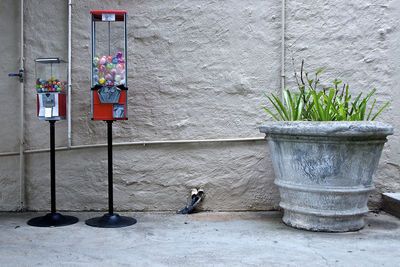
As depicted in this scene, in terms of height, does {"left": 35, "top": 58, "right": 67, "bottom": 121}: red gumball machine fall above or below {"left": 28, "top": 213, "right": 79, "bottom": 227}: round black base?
above

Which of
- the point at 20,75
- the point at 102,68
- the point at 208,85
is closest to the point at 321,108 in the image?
the point at 208,85

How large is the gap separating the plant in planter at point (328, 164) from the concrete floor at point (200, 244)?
0.14 m

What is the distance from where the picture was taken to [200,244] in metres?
2.80

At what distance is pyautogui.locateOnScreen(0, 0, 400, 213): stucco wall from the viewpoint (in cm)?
378

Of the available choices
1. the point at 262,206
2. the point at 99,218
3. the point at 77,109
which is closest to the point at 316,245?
the point at 262,206

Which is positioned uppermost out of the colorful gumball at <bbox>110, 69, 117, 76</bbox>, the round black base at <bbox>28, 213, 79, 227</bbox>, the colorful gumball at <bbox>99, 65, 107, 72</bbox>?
the colorful gumball at <bbox>99, 65, 107, 72</bbox>

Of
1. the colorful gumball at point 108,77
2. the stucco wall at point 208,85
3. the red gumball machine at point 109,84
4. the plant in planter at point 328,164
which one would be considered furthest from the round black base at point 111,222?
the plant in planter at point 328,164

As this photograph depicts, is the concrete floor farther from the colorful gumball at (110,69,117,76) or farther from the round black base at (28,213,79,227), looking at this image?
the colorful gumball at (110,69,117,76)

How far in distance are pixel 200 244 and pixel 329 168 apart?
1.08 m

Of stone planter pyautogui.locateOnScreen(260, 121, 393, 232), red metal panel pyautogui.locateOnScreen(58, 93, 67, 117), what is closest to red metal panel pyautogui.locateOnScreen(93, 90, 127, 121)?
red metal panel pyautogui.locateOnScreen(58, 93, 67, 117)

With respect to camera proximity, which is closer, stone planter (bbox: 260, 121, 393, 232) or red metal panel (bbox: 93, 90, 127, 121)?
stone planter (bbox: 260, 121, 393, 232)

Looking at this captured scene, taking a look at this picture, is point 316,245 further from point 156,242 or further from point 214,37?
point 214,37

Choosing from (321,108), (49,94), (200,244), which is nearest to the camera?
(200,244)

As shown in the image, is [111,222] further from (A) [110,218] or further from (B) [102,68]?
(B) [102,68]
